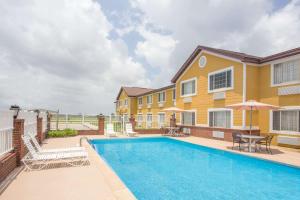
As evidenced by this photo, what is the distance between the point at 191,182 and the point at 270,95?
34.1ft

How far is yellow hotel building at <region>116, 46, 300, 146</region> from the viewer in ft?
40.6

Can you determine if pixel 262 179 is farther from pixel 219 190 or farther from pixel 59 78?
pixel 59 78

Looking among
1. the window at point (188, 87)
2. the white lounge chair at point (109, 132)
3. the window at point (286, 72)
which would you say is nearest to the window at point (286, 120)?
the window at point (286, 72)

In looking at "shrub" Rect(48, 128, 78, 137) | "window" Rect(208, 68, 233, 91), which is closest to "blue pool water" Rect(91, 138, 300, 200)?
"window" Rect(208, 68, 233, 91)

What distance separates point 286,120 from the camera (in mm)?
12555

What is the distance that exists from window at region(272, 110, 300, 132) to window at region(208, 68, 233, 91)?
155 inches

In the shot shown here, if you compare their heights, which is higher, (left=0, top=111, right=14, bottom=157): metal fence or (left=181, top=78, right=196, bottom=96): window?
(left=181, top=78, right=196, bottom=96): window

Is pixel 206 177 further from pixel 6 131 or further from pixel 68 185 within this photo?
pixel 6 131

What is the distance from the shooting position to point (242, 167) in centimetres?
895

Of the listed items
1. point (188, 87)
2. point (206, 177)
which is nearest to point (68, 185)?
point (206, 177)

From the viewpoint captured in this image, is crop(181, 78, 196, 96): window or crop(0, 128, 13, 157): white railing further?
crop(181, 78, 196, 96): window

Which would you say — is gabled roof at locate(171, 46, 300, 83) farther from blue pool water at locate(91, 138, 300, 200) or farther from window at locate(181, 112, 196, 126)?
blue pool water at locate(91, 138, 300, 200)

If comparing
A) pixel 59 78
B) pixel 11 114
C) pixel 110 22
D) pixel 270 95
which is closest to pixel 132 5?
pixel 110 22

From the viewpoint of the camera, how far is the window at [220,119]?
1597 cm
